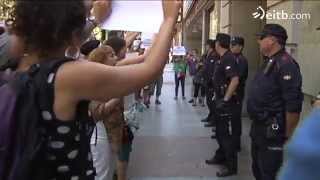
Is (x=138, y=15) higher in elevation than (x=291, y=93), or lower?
higher

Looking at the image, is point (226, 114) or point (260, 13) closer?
point (226, 114)

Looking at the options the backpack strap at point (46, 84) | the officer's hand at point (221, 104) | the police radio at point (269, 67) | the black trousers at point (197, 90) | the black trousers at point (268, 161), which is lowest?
the black trousers at point (197, 90)

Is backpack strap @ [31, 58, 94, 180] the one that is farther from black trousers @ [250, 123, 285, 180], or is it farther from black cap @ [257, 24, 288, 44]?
black cap @ [257, 24, 288, 44]

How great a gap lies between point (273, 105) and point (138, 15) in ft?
11.8

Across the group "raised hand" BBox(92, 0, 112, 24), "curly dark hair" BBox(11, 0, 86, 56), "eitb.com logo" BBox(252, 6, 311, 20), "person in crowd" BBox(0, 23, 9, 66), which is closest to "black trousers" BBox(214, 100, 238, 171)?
"eitb.com logo" BBox(252, 6, 311, 20)

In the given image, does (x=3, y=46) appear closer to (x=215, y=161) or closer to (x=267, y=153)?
(x=267, y=153)

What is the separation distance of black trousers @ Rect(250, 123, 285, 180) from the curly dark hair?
12.2ft

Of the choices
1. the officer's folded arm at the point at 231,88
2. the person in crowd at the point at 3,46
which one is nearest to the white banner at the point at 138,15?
the person in crowd at the point at 3,46

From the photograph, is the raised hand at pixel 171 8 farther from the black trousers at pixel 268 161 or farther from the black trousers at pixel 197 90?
the black trousers at pixel 197 90

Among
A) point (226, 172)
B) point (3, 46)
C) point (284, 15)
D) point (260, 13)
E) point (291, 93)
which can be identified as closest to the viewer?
point (3, 46)

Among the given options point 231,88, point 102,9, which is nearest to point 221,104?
point 231,88

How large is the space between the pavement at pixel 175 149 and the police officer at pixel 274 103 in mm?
2406

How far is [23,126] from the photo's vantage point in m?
2.12

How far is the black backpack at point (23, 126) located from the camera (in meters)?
2.12
